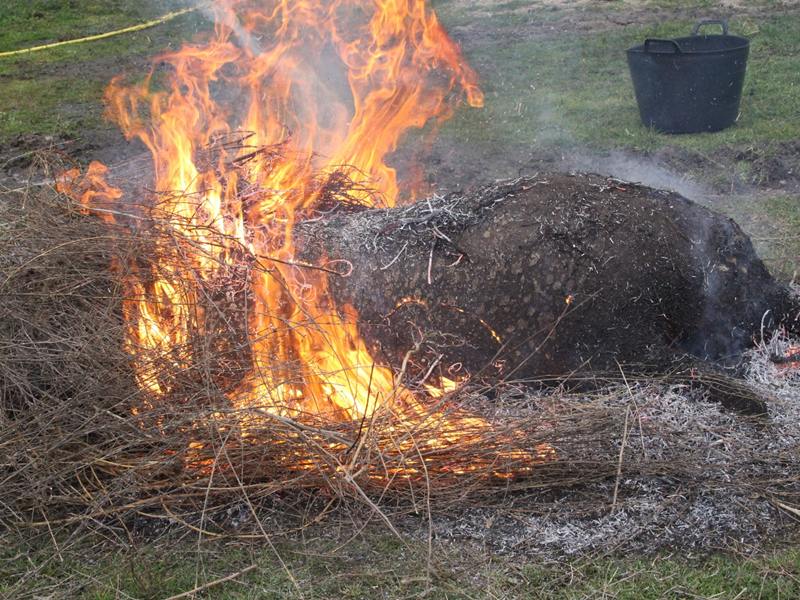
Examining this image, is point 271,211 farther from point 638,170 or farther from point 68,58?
point 68,58

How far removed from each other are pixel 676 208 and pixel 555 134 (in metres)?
4.56

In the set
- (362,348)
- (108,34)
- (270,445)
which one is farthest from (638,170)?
(108,34)

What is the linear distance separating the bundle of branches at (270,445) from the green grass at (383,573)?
0.16 m

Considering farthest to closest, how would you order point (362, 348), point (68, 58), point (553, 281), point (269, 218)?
point (68, 58)
point (269, 218)
point (362, 348)
point (553, 281)

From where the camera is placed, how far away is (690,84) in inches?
325

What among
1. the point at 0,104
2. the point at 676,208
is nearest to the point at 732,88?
the point at 676,208

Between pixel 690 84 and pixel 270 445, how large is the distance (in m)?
6.28

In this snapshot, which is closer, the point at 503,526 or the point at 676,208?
the point at 503,526

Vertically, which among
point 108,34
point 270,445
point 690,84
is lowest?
point 270,445

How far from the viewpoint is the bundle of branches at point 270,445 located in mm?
3473

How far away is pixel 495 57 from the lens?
11469mm

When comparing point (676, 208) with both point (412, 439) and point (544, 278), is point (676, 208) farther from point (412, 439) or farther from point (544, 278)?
point (412, 439)

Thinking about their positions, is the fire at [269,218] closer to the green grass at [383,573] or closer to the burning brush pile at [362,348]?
the burning brush pile at [362,348]

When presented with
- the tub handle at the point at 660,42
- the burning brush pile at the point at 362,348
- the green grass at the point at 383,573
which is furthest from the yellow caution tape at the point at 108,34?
the green grass at the point at 383,573
